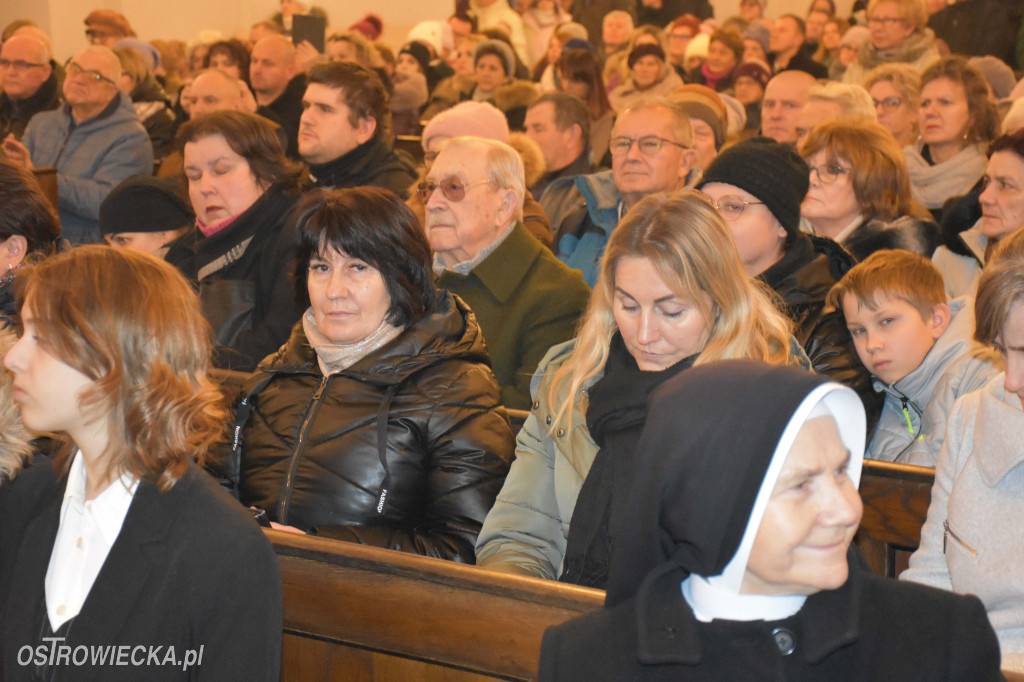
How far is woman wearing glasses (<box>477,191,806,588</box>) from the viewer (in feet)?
7.44

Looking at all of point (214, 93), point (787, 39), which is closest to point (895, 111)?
point (214, 93)

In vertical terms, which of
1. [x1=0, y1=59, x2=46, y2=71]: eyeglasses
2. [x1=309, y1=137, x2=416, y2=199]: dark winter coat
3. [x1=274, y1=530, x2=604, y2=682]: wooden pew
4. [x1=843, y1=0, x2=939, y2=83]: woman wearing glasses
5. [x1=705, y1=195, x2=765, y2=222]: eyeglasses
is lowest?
[x1=274, y1=530, x2=604, y2=682]: wooden pew

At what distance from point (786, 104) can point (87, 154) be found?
389 centimetres

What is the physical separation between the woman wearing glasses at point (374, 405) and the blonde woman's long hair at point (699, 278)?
0.89 ft

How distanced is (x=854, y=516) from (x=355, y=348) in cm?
159

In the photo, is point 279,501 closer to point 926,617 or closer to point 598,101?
point 926,617

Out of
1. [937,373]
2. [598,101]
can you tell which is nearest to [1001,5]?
[598,101]

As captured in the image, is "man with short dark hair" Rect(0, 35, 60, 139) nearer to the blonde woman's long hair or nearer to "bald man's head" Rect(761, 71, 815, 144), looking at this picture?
"bald man's head" Rect(761, 71, 815, 144)

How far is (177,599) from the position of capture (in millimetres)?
1645

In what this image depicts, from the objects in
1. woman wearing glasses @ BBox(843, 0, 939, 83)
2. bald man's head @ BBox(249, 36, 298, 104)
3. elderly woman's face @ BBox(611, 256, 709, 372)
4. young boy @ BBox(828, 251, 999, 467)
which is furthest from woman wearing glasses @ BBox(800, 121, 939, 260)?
bald man's head @ BBox(249, 36, 298, 104)

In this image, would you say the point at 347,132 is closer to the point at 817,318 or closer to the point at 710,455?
the point at 817,318

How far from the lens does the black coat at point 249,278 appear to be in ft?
11.8

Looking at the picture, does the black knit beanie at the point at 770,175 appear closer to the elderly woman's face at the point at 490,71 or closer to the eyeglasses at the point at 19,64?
the elderly woman's face at the point at 490,71

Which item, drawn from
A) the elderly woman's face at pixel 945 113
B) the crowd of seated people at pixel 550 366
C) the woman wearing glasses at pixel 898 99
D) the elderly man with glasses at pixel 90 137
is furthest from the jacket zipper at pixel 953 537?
the elderly man with glasses at pixel 90 137
